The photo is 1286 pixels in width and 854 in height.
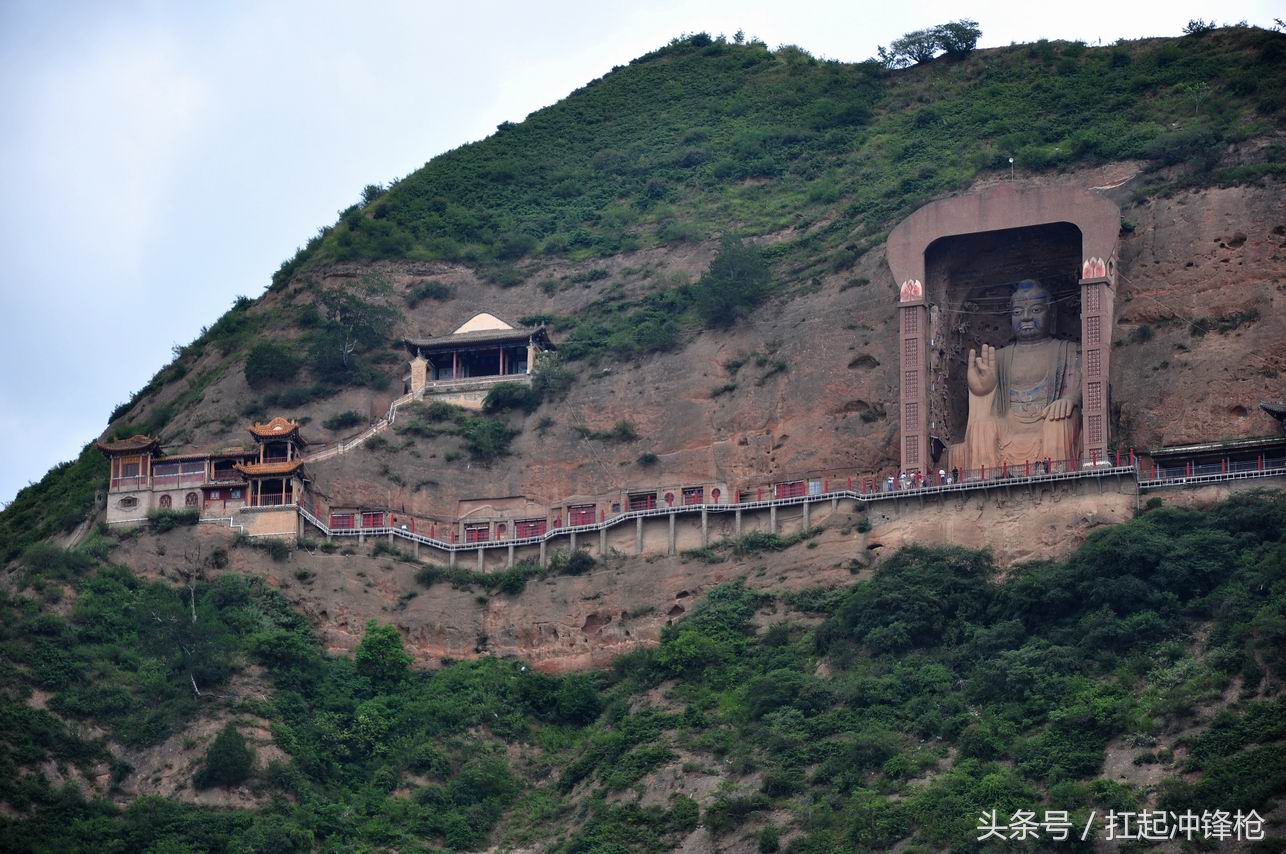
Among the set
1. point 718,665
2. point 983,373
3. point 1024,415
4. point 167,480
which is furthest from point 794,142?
point 718,665

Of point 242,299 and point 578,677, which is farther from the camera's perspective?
point 242,299

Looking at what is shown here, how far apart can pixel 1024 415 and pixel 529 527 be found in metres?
16.8

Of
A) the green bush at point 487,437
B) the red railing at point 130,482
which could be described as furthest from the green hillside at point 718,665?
the red railing at point 130,482

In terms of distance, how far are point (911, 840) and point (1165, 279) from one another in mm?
26521

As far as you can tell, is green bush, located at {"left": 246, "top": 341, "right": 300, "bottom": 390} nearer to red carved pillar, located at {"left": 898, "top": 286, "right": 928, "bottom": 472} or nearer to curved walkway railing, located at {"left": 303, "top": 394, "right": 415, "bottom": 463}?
curved walkway railing, located at {"left": 303, "top": 394, "right": 415, "bottom": 463}

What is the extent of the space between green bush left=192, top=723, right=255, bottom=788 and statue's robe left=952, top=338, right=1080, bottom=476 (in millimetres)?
24766

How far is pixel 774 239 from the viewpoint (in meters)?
93.6

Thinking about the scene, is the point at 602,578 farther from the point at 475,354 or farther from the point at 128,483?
the point at 128,483

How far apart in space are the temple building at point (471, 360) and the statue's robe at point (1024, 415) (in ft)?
56.9

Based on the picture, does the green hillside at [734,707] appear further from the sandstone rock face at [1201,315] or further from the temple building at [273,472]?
the sandstone rock face at [1201,315]

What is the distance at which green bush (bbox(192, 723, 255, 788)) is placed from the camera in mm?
69188

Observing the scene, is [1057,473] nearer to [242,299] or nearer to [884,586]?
[884,586]

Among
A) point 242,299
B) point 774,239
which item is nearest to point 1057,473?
point 774,239

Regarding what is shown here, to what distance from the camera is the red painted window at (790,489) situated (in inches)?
3159
